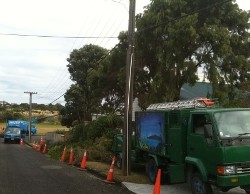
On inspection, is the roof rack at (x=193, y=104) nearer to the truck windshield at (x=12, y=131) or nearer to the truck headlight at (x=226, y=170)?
the truck headlight at (x=226, y=170)

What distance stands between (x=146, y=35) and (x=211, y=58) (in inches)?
175

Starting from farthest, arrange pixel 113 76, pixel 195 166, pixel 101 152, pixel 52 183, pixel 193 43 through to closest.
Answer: pixel 113 76 < pixel 193 43 < pixel 101 152 < pixel 52 183 < pixel 195 166

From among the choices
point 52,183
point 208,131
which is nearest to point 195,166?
point 208,131

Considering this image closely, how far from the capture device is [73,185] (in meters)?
15.4

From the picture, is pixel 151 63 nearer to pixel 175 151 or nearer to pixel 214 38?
pixel 214 38

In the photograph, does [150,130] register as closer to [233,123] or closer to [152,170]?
[152,170]

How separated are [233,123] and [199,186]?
189 cm

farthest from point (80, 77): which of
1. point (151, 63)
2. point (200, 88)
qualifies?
point (151, 63)

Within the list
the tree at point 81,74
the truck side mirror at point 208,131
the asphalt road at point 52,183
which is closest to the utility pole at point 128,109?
the asphalt road at point 52,183

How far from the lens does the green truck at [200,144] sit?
10711mm

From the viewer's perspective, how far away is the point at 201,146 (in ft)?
38.2

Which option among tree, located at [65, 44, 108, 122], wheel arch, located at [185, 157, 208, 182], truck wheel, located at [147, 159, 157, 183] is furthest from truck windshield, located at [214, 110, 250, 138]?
tree, located at [65, 44, 108, 122]

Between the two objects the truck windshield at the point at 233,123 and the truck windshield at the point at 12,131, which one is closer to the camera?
the truck windshield at the point at 233,123

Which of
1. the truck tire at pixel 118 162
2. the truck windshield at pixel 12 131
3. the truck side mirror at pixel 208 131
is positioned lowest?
the truck tire at pixel 118 162
